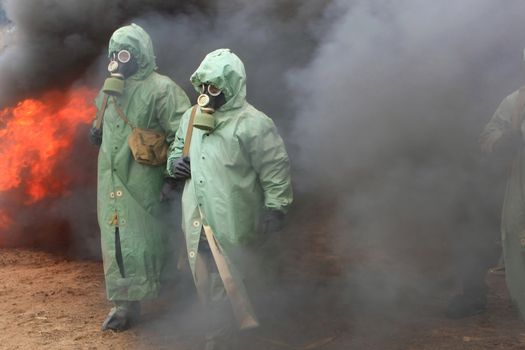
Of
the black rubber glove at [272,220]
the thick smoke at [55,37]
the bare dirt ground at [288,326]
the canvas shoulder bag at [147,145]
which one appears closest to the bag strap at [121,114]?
the canvas shoulder bag at [147,145]

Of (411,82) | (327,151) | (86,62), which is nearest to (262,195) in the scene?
(327,151)

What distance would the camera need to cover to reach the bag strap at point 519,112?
392 cm

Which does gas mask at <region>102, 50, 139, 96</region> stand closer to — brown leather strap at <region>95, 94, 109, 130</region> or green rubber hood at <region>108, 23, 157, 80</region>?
green rubber hood at <region>108, 23, 157, 80</region>

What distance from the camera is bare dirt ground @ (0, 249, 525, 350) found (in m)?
4.18

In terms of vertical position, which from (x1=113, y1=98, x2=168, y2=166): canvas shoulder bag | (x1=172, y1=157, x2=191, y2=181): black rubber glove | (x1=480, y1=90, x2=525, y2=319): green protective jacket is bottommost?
(x1=480, y1=90, x2=525, y2=319): green protective jacket

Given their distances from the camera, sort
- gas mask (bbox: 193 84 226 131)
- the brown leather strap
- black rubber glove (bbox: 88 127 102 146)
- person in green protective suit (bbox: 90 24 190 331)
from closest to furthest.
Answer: gas mask (bbox: 193 84 226 131) → person in green protective suit (bbox: 90 24 190 331) → the brown leather strap → black rubber glove (bbox: 88 127 102 146)

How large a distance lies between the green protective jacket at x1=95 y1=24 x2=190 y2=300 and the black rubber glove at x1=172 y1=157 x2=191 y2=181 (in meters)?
0.43

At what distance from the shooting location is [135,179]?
4.57m

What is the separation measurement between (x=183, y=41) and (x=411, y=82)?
2241 mm

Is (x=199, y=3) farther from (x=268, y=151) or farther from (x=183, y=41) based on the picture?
(x=268, y=151)

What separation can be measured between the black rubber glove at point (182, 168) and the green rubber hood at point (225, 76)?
1.29ft

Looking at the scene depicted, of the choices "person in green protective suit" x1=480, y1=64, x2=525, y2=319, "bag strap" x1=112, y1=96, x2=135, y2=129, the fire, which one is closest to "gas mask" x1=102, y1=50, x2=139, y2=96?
"bag strap" x1=112, y1=96, x2=135, y2=129

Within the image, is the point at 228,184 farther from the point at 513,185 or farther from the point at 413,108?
the point at 513,185

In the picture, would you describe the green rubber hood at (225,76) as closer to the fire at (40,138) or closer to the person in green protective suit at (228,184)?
the person in green protective suit at (228,184)
